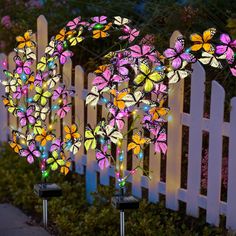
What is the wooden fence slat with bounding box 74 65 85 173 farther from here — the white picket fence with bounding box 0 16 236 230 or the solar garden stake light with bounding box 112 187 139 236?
the solar garden stake light with bounding box 112 187 139 236

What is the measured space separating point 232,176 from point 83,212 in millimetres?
1476

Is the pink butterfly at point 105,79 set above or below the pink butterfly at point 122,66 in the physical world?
below

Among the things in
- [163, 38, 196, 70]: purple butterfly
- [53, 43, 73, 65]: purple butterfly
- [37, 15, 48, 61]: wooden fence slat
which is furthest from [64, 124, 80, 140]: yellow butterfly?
[37, 15, 48, 61]: wooden fence slat

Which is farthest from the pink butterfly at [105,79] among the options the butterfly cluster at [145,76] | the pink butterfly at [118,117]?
the pink butterfly at [118,117]

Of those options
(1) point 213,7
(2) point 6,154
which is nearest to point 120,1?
(1) point 213,7

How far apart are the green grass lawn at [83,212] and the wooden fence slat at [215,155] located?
136 mm

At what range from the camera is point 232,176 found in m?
4.05

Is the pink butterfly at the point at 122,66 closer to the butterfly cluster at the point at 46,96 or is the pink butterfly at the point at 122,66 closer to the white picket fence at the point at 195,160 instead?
the butterfly cluster at the point at 46,96

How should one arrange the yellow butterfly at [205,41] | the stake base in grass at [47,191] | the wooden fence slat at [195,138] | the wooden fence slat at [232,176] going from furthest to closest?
the stake base in grass at [47,191], the wooden fence slat at [195,138], the wooden fence slat at [232,176], the yellow butterfly at [205,41]

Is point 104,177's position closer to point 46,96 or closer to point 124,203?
point 46,96

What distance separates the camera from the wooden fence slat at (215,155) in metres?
4.09

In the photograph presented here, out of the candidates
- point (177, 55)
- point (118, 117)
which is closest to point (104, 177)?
point (118, 117)

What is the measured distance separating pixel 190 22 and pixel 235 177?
182 centimetres

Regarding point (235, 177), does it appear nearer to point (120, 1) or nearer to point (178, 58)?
point (178, 58)
